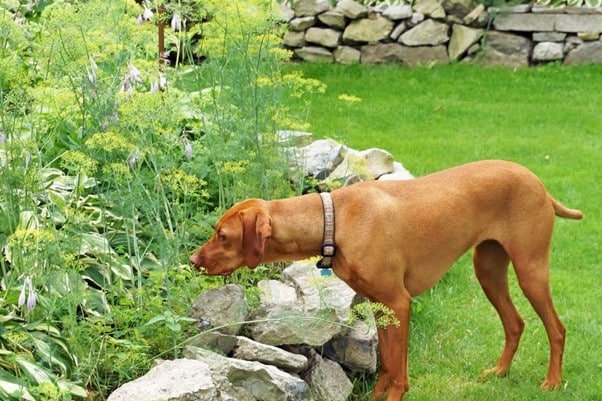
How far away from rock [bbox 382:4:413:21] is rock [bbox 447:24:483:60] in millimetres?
548

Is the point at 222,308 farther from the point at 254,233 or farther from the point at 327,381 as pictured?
the point at 327,381

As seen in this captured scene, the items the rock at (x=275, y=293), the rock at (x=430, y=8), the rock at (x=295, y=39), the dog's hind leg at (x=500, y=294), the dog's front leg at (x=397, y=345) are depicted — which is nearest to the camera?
the dog's front leg at (x=397, y=345)

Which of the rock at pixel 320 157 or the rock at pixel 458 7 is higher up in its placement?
the rock at pixel 320 157

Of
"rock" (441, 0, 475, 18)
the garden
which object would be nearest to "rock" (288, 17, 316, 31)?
"rock" (441, 0, 475, 18)

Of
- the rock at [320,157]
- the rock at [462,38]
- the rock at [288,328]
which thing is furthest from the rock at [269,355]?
the rock at [462,38]

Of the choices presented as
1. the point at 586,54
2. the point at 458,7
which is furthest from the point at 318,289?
the point at 586,54

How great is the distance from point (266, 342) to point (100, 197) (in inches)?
42.5

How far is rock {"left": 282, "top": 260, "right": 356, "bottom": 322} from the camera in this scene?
5409 millimetres

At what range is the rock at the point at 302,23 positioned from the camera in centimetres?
1311

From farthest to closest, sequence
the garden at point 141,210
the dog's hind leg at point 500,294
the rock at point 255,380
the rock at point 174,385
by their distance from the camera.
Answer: the dog's hind leg at point 500,294 → the garden at point 141,210 → the rock at point 255,380 → the rock at point 174,385

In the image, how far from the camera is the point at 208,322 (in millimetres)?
5145

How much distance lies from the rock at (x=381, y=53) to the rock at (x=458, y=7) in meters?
0.67

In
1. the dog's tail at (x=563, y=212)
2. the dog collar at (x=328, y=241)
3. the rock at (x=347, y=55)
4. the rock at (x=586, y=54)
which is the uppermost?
the dog collar at (x=328, y=241)

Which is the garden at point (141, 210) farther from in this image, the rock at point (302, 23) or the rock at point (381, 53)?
the rock at point (302, 23)
